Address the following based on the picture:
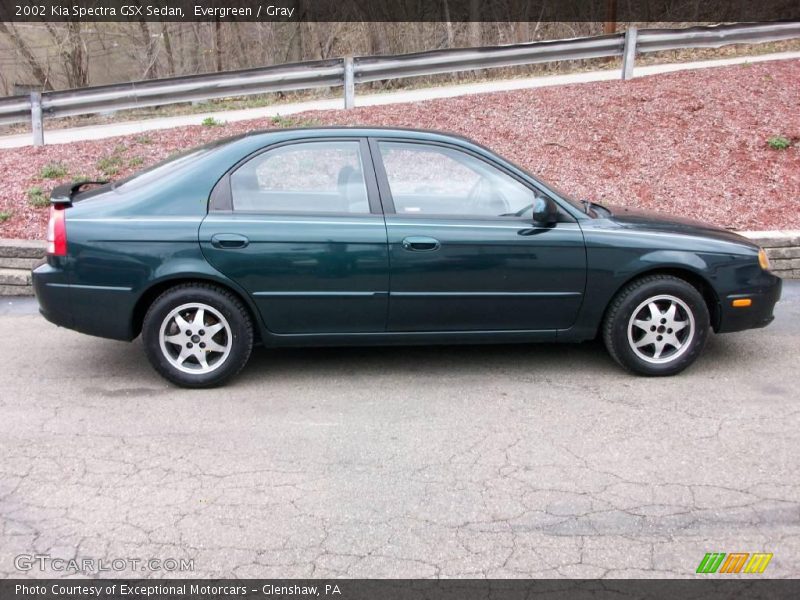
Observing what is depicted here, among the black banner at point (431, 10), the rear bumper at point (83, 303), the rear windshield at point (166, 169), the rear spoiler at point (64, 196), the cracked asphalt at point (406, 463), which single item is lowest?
the cracked asphalt at point (406, 463)

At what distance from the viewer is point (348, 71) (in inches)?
446

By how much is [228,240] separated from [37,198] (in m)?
4.69

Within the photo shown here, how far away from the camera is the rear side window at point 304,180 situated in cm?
498

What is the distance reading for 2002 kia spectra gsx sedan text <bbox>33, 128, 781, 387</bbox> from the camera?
15.8ft

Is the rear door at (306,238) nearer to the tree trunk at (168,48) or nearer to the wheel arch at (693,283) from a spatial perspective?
the wheel arch at (693,283)

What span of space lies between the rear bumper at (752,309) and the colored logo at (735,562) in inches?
87.1

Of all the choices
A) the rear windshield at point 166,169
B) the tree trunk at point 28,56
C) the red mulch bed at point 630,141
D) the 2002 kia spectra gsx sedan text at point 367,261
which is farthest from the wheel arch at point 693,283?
the tree trunk at point 28,56

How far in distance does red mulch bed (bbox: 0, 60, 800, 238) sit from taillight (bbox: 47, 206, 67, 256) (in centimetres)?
319

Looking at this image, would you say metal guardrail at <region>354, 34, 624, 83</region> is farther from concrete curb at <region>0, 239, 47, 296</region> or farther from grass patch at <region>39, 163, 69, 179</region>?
concrete curb at <region>0, 239, 47, 296</region>

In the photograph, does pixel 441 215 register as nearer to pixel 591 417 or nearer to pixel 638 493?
pixel 591 417

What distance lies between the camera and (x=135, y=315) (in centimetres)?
494

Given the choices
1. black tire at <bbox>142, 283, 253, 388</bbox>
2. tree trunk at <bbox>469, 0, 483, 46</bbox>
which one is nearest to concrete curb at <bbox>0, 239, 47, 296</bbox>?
black tire at <bbox>142, 283, 253, 388</bbox>
